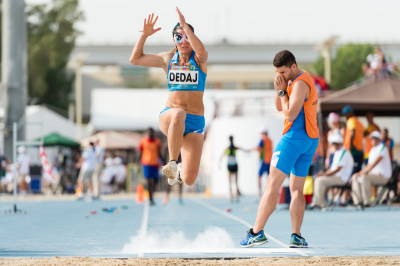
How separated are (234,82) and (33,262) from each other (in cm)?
8665

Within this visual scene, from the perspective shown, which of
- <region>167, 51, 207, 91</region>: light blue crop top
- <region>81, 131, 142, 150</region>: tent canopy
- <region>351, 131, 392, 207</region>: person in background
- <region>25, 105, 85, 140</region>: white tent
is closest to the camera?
<region>167, 51, 207, 91</region>: light blue crop top

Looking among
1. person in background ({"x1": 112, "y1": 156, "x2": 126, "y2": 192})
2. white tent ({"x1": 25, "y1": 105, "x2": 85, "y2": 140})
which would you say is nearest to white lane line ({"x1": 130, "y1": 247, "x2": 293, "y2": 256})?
person in background ({"x1": 112, "y1": 156, "x2": 126, "y2": 192})

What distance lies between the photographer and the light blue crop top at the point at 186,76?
858 centimetres

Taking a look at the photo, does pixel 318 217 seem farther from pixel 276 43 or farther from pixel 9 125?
pixel 276 43

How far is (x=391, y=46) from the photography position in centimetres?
8388

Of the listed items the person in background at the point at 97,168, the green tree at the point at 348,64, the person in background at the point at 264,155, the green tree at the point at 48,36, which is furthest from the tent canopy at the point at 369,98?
the green tree at the point at 348,64

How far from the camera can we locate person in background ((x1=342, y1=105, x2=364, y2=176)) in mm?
16969

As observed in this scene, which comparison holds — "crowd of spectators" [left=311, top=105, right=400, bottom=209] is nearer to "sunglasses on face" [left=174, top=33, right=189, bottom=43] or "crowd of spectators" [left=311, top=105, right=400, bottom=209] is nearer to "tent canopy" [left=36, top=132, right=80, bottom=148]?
"sunglasses on face" [left=174, top=33, right=189, bottom=43]

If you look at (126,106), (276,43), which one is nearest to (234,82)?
(276,43)

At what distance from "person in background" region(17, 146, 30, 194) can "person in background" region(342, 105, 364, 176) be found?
52.3ft

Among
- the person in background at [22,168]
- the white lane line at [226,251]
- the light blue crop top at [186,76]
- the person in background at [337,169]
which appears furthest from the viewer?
the person in background at [22,168]

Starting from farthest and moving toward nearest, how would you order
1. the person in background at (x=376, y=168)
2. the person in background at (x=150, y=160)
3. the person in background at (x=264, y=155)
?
the person in background at (x=264, y=155) < the person in background at (x=150, y=160) < the person in background at (x=376, y=168)

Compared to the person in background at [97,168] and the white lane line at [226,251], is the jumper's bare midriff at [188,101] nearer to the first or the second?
the white lane line at [226,251]

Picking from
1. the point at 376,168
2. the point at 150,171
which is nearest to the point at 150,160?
the point at 150,171
